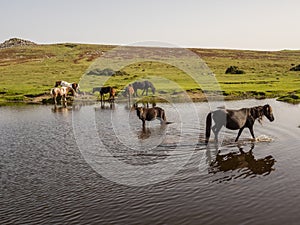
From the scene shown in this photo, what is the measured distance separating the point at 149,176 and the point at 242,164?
4.09 metres

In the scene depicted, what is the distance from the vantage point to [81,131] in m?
23.2

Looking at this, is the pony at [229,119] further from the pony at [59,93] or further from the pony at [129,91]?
the pony at [59,93]

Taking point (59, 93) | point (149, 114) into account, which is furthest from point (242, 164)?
point (59, 93)

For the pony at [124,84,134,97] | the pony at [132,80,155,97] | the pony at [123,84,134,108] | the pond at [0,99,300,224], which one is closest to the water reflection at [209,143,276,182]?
the pond at [0,99,300,224]

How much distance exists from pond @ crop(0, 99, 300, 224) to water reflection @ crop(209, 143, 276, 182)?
4 centimetres

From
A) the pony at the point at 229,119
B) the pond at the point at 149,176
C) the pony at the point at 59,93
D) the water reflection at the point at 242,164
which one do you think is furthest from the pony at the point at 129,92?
the water reflection at the point at 242,164

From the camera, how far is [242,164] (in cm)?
1497

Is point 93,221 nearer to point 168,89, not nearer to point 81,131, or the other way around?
point 81,131

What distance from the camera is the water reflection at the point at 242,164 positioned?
13843 mm

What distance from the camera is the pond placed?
1041cm

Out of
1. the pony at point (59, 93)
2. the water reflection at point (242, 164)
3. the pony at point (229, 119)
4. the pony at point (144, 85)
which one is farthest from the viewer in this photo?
the pony at point (144, 85)

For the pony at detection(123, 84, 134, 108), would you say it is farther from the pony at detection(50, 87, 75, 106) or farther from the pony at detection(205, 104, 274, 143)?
the pony at detection(205, 104, 274, 143)

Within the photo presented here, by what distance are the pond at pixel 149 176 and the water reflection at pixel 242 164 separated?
4 centimetres

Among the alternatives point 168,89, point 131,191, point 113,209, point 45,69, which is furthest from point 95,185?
point 45,69
